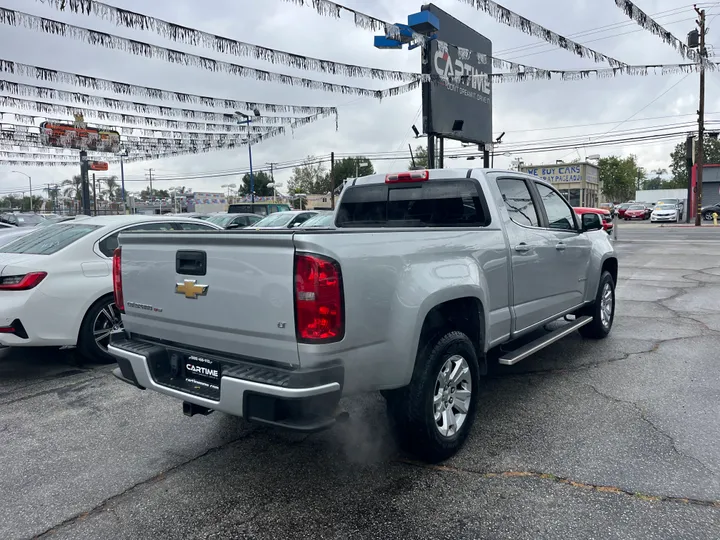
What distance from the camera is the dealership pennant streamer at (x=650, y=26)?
7.39 metres

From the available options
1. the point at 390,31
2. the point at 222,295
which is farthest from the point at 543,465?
the point at 390,31

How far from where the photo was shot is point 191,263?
317cm

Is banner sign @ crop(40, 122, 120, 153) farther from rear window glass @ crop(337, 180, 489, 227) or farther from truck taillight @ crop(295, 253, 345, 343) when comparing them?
truck taillight @ crop(295, 253, 345, 343)

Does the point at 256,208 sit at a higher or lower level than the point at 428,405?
higher

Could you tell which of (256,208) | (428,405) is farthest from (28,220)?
(428,405)

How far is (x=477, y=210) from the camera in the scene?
4422 millimetres

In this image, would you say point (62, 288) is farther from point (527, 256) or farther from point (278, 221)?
point (278, 221)

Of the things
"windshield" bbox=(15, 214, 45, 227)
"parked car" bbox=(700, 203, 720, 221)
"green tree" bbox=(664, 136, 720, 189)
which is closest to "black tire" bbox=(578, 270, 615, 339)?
"windshield" bbox=(15, 214, 45, 227)

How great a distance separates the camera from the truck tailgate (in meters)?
2.77

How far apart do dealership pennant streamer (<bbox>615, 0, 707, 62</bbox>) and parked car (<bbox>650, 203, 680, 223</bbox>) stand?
107ft

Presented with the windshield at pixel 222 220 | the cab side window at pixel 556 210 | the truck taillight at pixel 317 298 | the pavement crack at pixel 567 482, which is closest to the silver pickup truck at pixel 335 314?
the truck taillight at pixel 317 298

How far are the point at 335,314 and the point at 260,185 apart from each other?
281ft

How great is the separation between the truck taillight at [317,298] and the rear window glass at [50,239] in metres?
3.95

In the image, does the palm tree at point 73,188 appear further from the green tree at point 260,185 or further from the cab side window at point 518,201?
the cab side window at point 518,201
